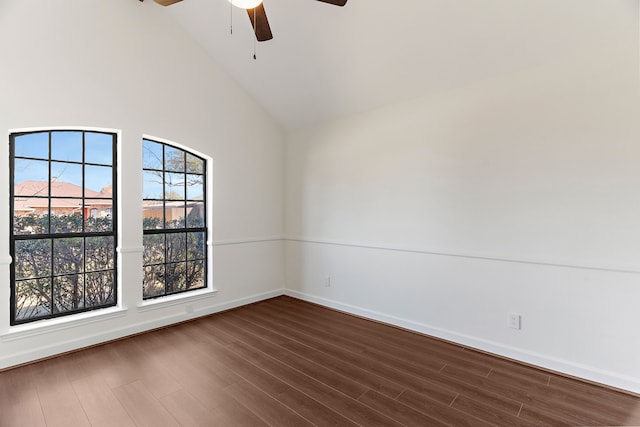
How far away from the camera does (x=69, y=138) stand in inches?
121

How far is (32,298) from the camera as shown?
2.87 meters

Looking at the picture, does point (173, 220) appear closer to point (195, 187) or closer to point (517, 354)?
point (195, 187)

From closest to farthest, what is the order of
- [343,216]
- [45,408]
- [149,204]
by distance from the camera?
[45,408] < [149,204] < [343,216]

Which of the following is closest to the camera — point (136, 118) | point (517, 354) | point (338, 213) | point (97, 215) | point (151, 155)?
point (517, 354)

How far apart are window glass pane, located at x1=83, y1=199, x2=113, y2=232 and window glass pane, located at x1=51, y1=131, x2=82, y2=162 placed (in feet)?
1.49

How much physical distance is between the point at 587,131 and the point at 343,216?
8.49 ft

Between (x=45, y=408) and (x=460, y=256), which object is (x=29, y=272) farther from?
(x=460, y=256)

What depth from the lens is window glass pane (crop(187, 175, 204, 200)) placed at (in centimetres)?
394

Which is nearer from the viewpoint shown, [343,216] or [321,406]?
[321,406]

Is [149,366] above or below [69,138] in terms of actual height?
below

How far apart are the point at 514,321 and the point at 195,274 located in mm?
3580

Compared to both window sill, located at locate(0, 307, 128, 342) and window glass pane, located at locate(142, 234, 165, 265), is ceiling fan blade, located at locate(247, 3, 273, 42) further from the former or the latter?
window sill, located at locate(0, 307, 128, 342)

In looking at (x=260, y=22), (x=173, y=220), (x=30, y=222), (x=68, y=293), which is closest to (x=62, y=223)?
(x=30, y=222)

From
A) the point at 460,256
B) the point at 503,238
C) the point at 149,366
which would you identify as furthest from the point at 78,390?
the point at 503,238
